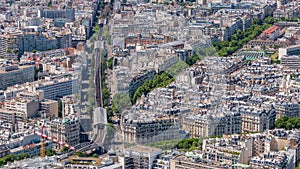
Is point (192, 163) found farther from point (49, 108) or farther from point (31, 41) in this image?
point (31, 41)

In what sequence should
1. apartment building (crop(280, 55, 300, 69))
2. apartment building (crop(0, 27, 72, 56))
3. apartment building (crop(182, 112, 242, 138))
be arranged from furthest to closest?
1. apartment building (crop(0, 27, 72, 56))
2. apartment building (crop(280, 55, 300, 69))
3. apartment building (crop(182, 112, 242, 138))

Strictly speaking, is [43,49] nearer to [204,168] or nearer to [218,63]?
[218,63]

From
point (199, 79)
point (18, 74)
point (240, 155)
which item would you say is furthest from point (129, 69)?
point (240, 155)

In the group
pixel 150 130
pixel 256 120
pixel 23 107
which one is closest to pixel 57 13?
pixel 23 107

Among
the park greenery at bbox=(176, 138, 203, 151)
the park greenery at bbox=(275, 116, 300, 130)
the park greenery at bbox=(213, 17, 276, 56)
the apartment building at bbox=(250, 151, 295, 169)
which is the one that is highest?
the park greenery at bbox=(213, 17, 276, 56)

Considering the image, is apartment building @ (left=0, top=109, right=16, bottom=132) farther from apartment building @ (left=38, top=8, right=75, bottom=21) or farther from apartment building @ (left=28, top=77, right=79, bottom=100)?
apartment building @ (left=38, top=8, right=75, bottom=21)

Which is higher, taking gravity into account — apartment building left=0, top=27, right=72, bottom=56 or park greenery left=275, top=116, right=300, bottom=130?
apartment building left=0, top=27, right=72, bottom=56

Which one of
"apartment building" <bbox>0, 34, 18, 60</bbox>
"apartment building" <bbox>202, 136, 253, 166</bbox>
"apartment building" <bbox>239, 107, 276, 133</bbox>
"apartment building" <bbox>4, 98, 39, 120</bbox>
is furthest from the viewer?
"apartment building" <bbox>0, 34, 18, 60</bbox>

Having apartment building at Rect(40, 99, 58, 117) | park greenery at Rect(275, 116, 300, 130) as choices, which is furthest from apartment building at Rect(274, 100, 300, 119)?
apartment building at Rect(40, 99, 58, 117)
